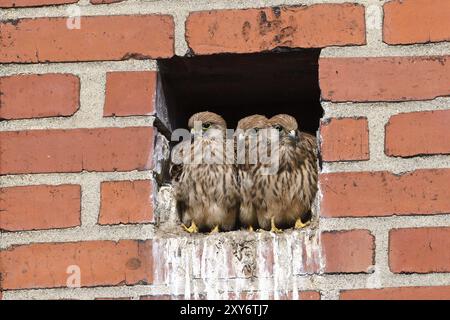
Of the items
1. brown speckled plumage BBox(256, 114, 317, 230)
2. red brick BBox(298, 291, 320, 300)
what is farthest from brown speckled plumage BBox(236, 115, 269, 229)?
red brick BBox(298, 291, 320, 300)

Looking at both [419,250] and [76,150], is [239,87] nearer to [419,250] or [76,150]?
[76,150]

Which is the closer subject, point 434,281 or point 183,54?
point 434,281

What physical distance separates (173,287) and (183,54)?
58 cm

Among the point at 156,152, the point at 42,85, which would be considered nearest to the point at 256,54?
the point at 156,152

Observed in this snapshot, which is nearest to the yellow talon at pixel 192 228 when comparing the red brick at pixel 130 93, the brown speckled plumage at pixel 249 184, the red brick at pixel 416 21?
the brown speckled plumage at pixel 249 184

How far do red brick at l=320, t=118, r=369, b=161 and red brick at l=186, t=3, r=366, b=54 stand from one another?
20cm

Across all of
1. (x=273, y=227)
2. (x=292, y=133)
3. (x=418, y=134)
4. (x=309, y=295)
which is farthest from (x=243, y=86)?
(x=309, y=295)

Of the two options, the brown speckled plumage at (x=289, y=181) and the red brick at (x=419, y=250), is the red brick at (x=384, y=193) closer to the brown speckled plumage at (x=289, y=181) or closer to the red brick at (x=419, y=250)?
the red brick at (x=419, y=250)

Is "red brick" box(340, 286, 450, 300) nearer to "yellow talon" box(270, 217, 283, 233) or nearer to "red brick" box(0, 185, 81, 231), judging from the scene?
"yellow talon" box(270, 217, 283, 233)

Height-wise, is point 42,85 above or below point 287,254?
above

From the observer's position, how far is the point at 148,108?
8.66ft

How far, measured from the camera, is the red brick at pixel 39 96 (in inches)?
103

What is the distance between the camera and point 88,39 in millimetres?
2637

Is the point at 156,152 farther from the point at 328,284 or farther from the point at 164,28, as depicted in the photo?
the point at 328,284
